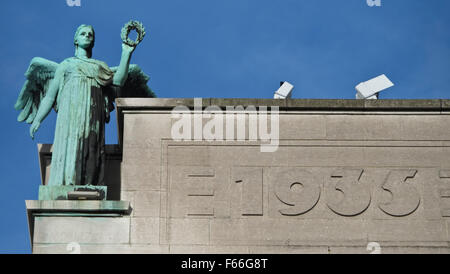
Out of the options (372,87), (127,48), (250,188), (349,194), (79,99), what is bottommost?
(349,194)

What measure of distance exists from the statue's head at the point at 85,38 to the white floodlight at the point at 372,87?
5.89 metres

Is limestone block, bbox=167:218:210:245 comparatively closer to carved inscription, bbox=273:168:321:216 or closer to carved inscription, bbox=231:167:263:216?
carved inscription, bbox=231:167:263:216

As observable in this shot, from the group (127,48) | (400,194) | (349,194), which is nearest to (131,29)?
(127,48)

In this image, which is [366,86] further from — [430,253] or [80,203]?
[80,203]

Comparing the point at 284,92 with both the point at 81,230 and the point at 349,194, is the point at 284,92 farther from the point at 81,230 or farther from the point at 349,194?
the point at 81,230

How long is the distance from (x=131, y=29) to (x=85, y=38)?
1.12 metres

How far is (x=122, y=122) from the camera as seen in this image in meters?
27.7

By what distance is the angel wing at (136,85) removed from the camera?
28641 millimetres

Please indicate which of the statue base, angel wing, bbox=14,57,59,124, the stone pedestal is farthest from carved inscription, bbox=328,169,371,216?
angel wing, bbox=14,57,59,124

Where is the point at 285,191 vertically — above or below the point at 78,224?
above

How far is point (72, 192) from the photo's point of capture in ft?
86.4

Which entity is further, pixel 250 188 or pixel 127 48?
pixel 127 48
